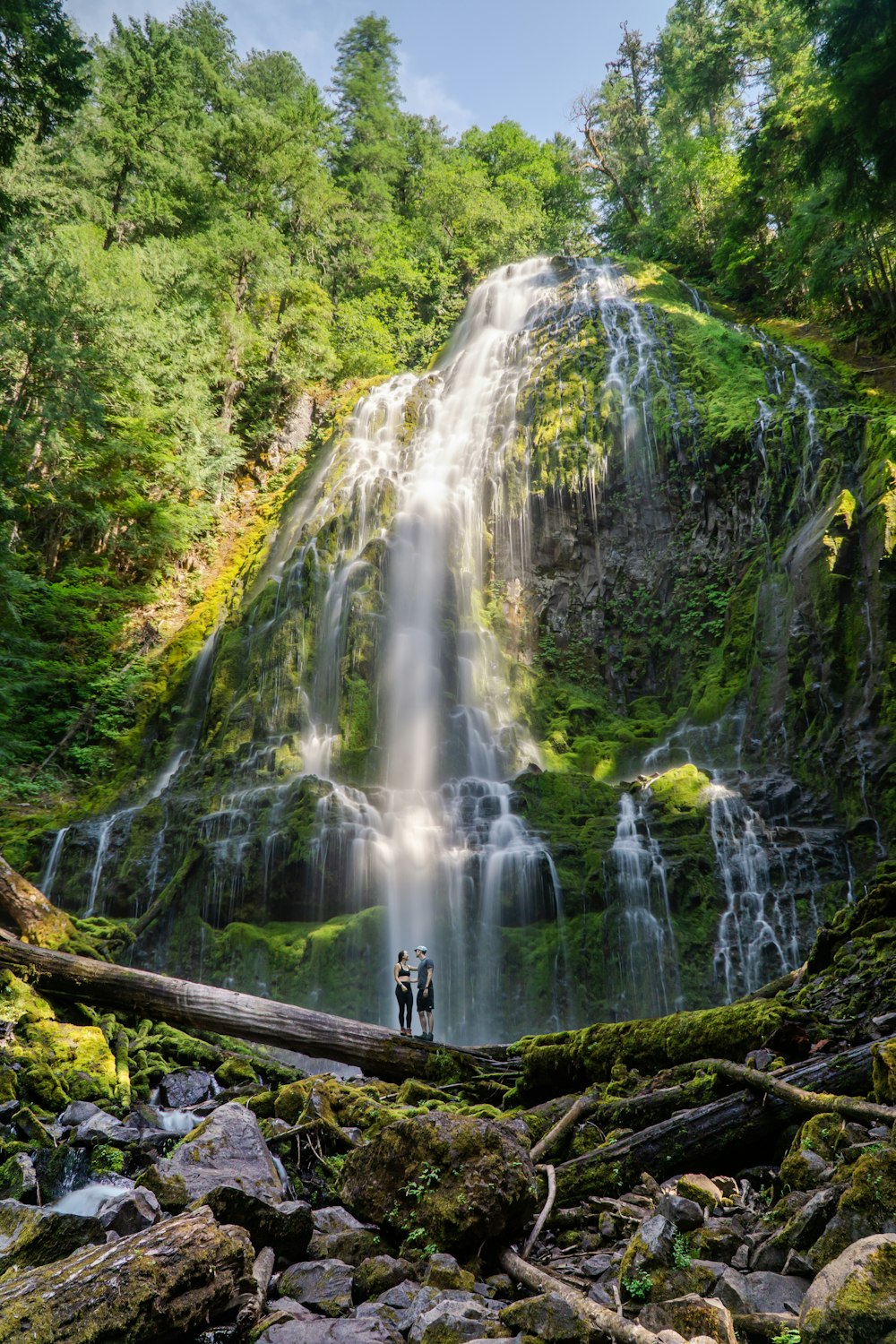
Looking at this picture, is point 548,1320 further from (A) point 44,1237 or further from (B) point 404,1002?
(B) point 404,1002

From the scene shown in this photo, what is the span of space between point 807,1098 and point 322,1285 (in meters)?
1.94

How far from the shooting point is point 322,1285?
268cm

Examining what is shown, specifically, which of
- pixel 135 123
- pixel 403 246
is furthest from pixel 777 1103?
pixel 403 246

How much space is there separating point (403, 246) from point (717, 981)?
31294 millimetres

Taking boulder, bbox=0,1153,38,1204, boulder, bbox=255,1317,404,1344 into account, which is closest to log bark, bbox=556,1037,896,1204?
boulder, bbox=255,1317,404,1344

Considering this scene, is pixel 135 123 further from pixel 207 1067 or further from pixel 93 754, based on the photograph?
pixel 207 1067

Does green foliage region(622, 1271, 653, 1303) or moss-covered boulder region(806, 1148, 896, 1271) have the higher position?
moss-covered boulder region(806, 1148, 896, 1271)

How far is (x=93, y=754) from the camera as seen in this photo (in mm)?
16984

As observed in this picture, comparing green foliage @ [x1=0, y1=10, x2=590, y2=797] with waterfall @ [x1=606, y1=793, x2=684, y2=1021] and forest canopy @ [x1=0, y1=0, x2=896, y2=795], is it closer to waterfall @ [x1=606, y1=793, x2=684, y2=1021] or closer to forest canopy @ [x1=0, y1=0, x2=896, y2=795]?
forest canopy @ [x1=0, y1=0, x2=896, y2=795]

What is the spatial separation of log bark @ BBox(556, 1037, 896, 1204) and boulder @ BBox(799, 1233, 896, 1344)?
143 cm

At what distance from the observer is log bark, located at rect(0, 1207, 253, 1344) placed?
2061 mm

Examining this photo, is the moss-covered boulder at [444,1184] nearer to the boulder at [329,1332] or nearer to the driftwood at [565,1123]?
the driftwood at [565,1123]

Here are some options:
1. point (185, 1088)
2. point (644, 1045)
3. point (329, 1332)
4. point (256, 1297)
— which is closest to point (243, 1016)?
point (185, 1088)

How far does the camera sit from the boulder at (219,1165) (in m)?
3.17
